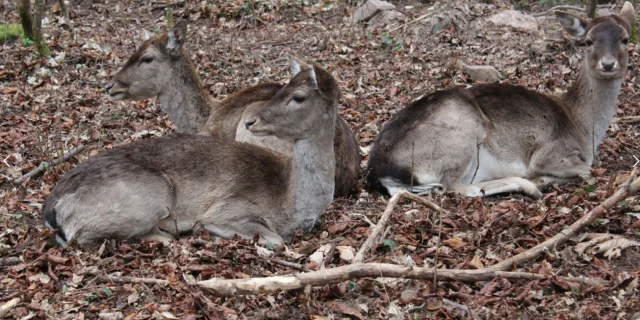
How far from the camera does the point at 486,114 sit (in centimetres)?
861

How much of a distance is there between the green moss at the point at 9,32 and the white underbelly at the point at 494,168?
8.73m

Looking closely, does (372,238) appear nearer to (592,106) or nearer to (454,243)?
(454,243)

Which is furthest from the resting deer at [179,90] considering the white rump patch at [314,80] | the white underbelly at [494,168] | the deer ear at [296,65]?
the white underbelly at [494,168]

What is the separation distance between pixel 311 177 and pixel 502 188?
222 centimetres

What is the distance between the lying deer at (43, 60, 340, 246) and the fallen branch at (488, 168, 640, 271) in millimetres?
1962

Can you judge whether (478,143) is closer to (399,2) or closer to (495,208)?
(495,208)

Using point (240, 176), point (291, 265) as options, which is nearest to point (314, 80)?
point (240, 176)

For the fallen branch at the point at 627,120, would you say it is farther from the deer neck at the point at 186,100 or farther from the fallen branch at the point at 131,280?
the fallen branch at the point at 131,280

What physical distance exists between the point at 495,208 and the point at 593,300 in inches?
80.6

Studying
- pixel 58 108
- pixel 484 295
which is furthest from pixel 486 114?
pixel 58 108

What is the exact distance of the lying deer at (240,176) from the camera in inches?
267

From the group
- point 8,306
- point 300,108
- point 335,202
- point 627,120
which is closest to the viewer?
point 8,306

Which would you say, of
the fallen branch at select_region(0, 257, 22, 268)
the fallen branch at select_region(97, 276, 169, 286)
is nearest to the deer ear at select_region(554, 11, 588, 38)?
the fallen branch at select_region(97, 276, 169, 286)

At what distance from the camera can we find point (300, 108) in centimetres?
690
